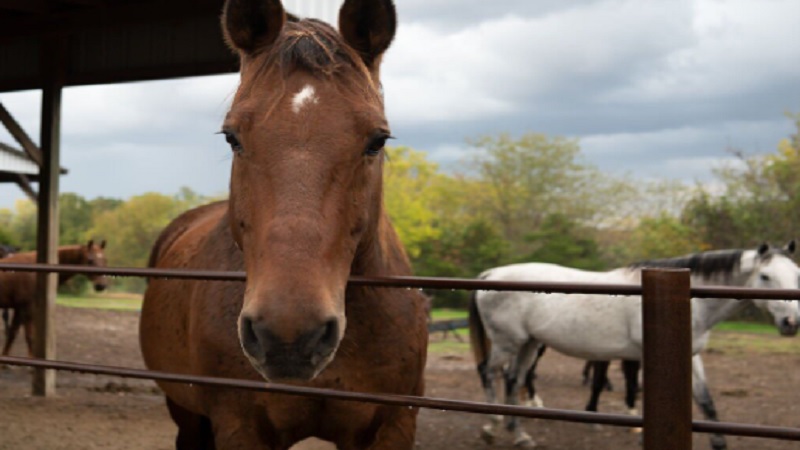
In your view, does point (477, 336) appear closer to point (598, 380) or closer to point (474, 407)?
point (598, 380)

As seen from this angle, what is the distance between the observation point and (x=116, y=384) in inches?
377

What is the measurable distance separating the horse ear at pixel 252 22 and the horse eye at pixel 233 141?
Answer: 332 millimetres

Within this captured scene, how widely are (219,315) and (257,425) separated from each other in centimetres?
42

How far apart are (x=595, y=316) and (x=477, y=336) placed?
1.40 m

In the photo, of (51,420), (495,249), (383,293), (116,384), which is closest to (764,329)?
(495,249)

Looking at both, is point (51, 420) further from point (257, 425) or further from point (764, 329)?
point (764, 329)

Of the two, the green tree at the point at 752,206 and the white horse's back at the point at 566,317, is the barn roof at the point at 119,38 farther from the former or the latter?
the green tree at the point at 752,206

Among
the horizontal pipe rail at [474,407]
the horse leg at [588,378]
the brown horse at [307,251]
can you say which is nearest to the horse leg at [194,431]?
the brown horse at [307,251]

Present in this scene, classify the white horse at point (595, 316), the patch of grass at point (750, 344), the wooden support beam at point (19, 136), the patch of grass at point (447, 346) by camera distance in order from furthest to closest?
the patch of grass at point (447, 346), the patch of grass at point (750, 344), the wooden support beam at point (19, 136), the white horse at point (595, 316)

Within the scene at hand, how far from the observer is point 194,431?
4180mm

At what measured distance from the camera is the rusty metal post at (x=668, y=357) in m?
1.78

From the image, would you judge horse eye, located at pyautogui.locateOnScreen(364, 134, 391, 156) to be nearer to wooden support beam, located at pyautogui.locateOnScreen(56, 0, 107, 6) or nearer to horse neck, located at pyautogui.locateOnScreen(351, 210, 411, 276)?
horse neck, located at pyautogui.locateOnScreen(351, 210, 411, 276)

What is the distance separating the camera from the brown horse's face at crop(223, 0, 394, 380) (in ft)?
5.68

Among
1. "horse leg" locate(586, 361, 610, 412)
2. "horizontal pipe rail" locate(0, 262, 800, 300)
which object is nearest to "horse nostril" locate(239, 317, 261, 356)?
"horizontal pipe rail" locate(0, 262, 800, 300)
